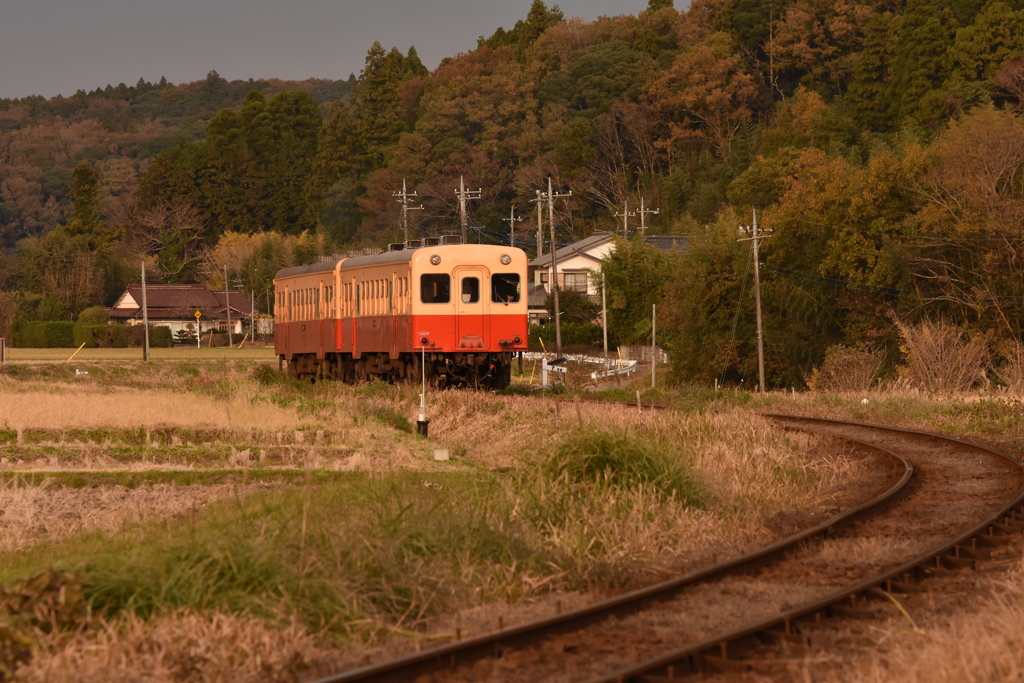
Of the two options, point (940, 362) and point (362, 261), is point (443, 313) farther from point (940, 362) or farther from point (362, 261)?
point (940, 362)

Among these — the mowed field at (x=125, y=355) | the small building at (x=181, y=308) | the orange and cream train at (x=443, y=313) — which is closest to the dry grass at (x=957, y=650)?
the orange and cream train at (x=443, y=313)

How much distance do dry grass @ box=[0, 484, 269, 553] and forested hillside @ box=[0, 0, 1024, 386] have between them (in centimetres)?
3111

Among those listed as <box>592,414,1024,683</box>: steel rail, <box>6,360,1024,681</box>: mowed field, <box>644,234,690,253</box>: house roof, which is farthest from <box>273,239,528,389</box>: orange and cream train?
<box>644,234,690,253</box>: house roof

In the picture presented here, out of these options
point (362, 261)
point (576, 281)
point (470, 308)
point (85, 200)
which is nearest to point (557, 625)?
point (470, 308)

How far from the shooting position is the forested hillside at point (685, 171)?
42.1 meters

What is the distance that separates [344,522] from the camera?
29.8ft

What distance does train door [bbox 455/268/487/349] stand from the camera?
84.3ft

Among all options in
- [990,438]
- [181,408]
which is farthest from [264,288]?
[990,438]

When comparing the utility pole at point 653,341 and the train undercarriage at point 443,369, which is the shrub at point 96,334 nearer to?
the utility pole at point 653,341

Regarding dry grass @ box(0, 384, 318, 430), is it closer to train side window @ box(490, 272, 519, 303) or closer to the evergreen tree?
train side window @ box(490, 272, 519, 303)

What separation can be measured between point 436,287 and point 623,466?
14986 millimetres

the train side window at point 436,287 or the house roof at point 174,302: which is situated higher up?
the house roof at point 174,302

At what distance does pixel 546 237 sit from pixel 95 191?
139 feet

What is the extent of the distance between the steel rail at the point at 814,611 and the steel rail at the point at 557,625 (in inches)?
33.1
